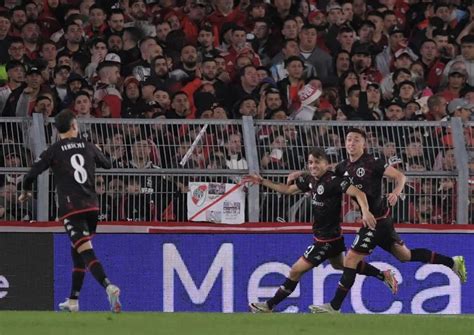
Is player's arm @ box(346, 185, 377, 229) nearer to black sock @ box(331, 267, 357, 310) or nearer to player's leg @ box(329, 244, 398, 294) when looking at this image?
black sock @ box(331, 267, 357, 310)

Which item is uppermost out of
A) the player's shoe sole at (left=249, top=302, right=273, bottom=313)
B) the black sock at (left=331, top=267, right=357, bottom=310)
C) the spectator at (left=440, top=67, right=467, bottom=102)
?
the spectator at (left=440, top=67, right=467, bottom=102)

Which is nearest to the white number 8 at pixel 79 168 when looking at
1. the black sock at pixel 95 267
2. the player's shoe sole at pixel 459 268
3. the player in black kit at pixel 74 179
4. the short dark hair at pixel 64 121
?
the player in black kit at pixel 74 179

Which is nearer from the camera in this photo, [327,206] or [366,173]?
[366,173]

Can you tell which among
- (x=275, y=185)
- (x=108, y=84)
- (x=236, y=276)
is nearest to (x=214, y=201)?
(x=236, y=276)

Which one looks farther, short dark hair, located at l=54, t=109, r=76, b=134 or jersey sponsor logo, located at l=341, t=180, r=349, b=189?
jersey sponsor logo, located at l=341, t=180, r=349, b=189

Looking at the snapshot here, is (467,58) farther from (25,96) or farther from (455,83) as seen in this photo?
(25,96)

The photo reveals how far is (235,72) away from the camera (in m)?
19.8

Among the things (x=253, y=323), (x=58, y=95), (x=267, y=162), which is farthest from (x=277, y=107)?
(x=253, y=323)

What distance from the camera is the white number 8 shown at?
14.2 m

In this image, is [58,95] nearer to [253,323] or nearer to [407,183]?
[407,183]

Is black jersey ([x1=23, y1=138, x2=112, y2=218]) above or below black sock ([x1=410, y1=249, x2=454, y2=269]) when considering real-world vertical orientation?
above

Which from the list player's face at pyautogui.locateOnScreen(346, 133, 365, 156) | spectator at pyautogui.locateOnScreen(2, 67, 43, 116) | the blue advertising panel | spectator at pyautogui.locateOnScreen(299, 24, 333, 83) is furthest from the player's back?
spectator at pyautogui.locateOnScreen(299, 24, 333, 83)

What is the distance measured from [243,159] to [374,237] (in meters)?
2.66

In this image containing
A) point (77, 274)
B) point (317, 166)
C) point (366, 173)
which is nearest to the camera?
point (77, 274)
